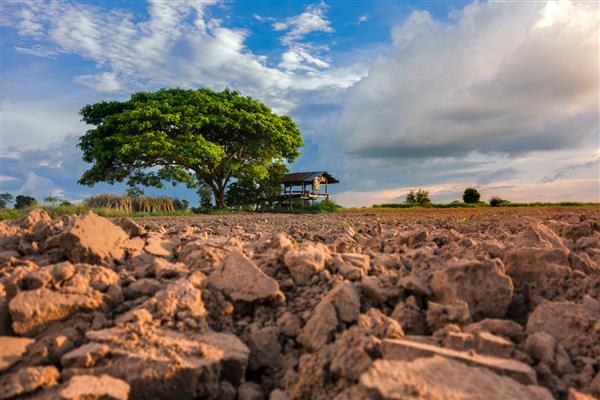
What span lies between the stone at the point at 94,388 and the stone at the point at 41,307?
51 cm

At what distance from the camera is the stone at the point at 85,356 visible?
1901 millimetres

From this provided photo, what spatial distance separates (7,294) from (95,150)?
79.8 ft

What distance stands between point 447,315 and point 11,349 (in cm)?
222

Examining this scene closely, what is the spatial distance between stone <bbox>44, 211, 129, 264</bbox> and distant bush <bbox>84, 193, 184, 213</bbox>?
58.6 ft

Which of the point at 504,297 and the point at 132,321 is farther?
the point at 504,297

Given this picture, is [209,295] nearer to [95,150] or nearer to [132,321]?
[132,321]

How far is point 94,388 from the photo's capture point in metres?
1.73

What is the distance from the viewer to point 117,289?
246 cm

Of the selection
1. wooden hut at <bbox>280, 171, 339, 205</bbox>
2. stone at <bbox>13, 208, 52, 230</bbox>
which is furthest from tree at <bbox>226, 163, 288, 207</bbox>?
stone at <bbox>13, 208, 52, 230</bbox>

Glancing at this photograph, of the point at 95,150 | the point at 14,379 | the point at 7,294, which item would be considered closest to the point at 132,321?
the point at 14,379

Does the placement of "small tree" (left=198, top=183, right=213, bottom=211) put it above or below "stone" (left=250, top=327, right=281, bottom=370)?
above

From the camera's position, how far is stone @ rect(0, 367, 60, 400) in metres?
1.78

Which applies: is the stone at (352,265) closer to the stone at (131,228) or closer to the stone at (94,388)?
the stone at (94,388)

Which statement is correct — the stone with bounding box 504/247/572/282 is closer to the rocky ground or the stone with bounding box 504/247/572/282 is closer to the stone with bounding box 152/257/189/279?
the rocky ground
